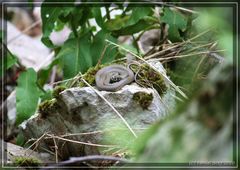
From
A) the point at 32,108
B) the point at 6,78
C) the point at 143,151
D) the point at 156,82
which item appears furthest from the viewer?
the point at 6,78

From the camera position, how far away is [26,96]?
3.95 m

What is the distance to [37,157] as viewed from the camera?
2.89 m

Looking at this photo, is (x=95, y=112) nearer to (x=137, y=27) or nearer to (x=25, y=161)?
(x=25, y=161)

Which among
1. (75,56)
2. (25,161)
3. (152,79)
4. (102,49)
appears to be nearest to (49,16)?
(75,56)

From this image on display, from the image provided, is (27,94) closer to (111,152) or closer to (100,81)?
(100,81)

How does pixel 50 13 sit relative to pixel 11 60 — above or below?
above

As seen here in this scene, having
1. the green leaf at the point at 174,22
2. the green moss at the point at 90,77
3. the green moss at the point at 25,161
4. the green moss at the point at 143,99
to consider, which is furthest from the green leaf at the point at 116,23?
the green moss at the point at 25,161

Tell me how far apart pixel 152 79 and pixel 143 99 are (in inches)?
11.1

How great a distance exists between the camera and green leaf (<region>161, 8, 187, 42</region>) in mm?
3924

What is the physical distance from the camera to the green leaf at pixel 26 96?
3.88 meters

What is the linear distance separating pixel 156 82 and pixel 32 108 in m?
1.20

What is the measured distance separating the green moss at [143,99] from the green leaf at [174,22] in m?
1.16

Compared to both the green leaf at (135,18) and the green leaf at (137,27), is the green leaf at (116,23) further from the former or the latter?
the green leaf at (137,27)

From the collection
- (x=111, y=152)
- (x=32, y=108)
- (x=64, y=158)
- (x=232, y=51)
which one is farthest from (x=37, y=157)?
(x=232, y=51)
